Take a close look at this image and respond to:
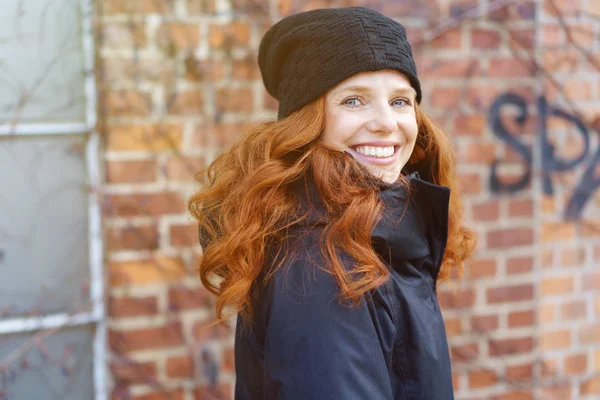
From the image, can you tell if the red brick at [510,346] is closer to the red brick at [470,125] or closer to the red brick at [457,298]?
the red brick at [457,298]

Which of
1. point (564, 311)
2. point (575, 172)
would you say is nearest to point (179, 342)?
point (564, 311)

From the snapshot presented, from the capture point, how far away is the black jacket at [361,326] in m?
1.13

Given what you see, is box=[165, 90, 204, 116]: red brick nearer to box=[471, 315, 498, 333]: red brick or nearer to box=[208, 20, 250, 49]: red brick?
box=[208, 20, 250, 49]: red brick

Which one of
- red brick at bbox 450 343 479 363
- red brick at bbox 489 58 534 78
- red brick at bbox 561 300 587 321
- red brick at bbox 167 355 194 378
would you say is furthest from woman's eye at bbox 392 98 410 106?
red brick at bbox 561 300 587 321

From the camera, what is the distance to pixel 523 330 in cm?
259

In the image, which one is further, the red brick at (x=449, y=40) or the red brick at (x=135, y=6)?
the red brick at (x=449, y=40)

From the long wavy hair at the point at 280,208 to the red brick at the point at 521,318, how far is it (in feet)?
4.80

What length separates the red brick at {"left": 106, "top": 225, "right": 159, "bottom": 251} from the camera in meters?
2.13

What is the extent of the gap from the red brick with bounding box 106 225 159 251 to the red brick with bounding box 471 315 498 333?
4.29 feet

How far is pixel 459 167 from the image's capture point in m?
2.47

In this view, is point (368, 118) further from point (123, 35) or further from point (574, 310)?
point (574, 310)

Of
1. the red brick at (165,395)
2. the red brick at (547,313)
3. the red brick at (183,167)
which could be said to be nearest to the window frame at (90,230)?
the red brick at (165,395)

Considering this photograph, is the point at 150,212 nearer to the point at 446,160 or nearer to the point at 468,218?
the point at 446,160

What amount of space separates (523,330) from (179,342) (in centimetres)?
141
